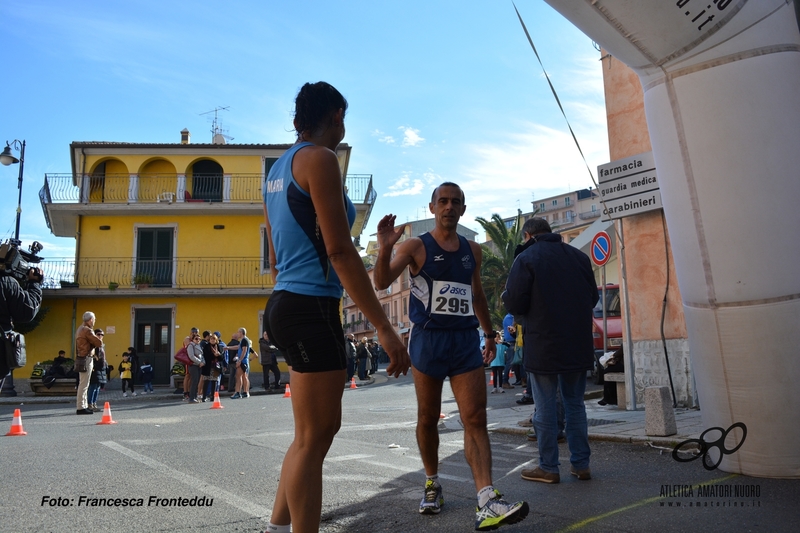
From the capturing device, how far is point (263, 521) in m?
4.03

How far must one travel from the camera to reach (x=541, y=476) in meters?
4.97

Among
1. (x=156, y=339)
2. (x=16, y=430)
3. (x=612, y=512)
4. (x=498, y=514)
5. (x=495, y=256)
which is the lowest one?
(x=612, y=512)

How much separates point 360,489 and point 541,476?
4.37 ft

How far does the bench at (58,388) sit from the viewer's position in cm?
2278

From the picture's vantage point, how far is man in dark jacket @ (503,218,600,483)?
4969 millimetres

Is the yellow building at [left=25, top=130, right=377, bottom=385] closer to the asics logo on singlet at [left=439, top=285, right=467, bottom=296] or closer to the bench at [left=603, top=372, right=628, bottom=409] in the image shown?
the bench at [left=603, top=372, right=628, bottom=409]

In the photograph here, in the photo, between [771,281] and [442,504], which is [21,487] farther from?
[771,281]

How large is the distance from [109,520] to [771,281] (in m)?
4.56

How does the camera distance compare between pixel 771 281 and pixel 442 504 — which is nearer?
pixel 442 504

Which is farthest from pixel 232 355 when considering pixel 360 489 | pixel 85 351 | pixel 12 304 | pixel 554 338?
pixel 554 338

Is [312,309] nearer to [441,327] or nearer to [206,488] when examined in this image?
[441,327]

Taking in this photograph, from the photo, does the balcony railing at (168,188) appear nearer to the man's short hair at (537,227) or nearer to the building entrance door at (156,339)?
the building entrance door at (156,339)

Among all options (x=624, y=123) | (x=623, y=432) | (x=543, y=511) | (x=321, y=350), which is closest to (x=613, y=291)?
(x=624, y=123)

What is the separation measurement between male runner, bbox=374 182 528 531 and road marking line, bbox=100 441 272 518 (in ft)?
3.52
